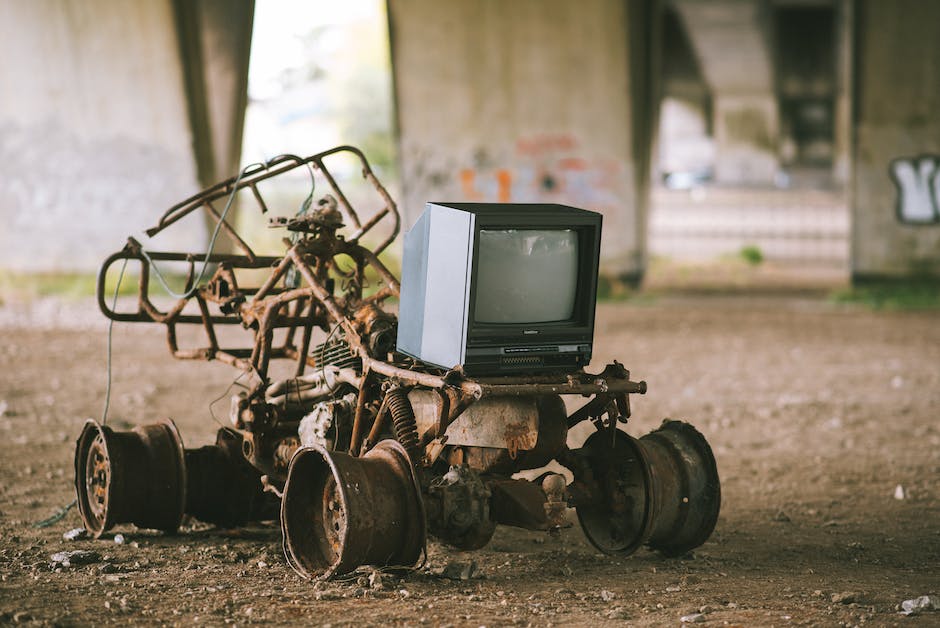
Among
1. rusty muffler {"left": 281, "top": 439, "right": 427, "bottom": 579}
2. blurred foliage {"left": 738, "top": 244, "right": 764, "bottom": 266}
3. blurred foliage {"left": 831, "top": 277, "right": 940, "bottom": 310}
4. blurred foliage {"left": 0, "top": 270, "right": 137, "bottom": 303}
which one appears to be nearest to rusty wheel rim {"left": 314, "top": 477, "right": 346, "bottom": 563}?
rusty muffler {"left": 281, "top": 439, "right": 427, "bottom": 579}

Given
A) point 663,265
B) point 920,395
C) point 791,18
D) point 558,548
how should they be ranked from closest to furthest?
point 558,548, point 920,395, point 663,265, point 791,18

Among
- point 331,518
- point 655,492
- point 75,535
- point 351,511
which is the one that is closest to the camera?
point 351,511

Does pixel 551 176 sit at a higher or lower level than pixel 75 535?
higher

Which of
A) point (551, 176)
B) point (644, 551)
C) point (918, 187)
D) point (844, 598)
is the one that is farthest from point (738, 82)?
point (844, 598)

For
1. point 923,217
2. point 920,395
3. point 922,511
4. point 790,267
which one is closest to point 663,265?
point 790,267

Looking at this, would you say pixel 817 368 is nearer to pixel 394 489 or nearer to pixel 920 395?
pixel 920 395

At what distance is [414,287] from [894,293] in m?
13.5

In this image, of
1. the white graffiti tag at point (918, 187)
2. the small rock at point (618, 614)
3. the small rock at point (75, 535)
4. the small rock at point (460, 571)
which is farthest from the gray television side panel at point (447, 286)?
→ the white graffiti tag at point (918, 187)

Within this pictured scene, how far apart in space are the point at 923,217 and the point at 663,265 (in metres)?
5.68

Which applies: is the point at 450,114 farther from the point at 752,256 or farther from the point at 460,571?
the point at 460,571

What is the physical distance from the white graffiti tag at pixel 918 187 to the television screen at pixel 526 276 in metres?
13.0

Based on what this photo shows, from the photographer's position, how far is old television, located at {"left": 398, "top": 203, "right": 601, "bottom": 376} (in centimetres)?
500

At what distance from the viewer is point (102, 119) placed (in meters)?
17.2

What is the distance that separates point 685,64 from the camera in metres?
37.4
